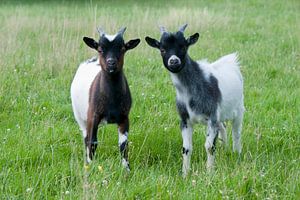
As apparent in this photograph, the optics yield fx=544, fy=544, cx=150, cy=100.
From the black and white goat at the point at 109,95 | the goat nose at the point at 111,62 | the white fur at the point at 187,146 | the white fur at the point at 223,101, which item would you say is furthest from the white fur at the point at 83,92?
the white fur at the point at 187,146

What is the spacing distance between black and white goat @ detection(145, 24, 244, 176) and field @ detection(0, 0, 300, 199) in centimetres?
32

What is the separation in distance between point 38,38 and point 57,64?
11.5 feet

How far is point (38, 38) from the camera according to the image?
13.5 m

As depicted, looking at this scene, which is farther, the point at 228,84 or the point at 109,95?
the point at 228,84

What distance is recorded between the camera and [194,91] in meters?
6.05

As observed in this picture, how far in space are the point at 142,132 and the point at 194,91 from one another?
112 cm

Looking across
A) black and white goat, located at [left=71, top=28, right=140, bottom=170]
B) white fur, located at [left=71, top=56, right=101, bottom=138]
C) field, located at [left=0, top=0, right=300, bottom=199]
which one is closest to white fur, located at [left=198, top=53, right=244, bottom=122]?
field, located at [left=0, top=0, right=300, bottom=199]

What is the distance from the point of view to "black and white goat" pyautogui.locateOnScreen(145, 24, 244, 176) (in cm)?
577

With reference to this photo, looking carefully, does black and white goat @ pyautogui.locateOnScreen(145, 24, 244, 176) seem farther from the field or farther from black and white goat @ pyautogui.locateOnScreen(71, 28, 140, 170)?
black and white goat @ pyautogui.locateOnScreen(71, 28, 140, 170)

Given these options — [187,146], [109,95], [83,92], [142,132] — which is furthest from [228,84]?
[83,92]

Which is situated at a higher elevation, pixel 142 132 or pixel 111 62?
pixel 111 62

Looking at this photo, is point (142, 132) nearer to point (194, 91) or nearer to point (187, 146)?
point (187, 146)

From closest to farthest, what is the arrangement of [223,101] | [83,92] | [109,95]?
[109,95]
[223,101]
[83,92]

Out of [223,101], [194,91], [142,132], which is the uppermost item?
[194,91]
